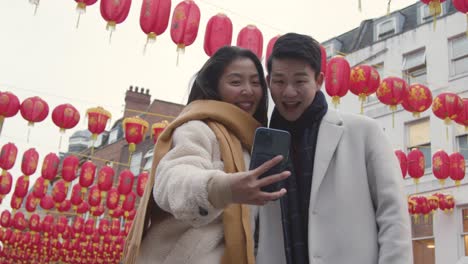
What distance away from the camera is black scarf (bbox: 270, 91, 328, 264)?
6.61ft

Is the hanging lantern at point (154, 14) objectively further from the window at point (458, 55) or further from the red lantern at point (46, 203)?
the red lantern at point (46, 203)

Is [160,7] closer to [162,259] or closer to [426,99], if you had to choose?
[426,99]

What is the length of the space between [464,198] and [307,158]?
1454 centimetres

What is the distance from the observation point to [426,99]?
10562mm

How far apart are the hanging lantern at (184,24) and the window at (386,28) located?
44.0ft

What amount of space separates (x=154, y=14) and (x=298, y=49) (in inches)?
260

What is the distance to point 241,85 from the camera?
2297 millimetres

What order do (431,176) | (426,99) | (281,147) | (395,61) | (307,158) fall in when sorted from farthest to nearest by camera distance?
(395,61), (431,176), (426,99), (307,158), (281,147)

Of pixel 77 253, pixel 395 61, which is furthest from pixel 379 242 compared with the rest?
pixel 77 253

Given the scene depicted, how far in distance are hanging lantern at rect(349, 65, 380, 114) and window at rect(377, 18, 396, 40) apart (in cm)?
1084

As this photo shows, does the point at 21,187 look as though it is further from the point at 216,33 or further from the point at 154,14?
the point at 216,33

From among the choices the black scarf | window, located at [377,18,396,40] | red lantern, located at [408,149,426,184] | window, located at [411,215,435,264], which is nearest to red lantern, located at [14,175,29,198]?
red lantern, located at [408,149,426,184]

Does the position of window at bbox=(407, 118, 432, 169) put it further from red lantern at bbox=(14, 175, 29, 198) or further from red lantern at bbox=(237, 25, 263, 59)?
red lantern at bbox=(14, 175, 29, 198)

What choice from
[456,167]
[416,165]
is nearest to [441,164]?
[456,167]
